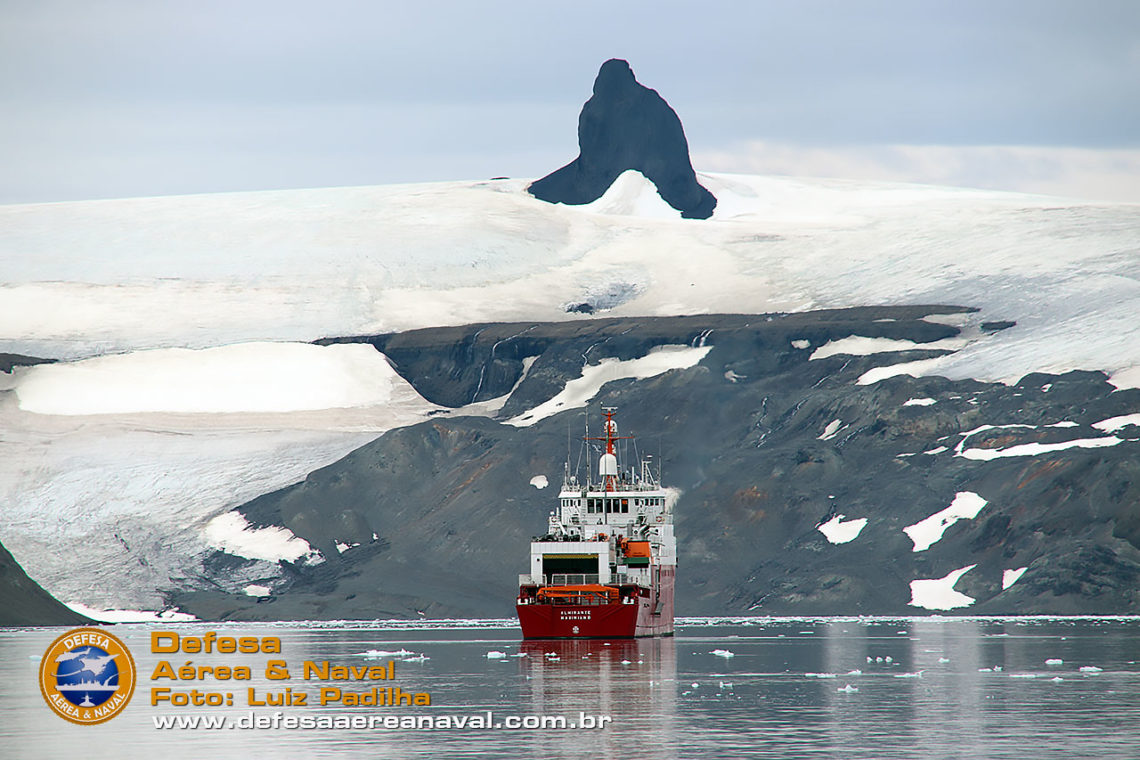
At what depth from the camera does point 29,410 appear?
6732 inches

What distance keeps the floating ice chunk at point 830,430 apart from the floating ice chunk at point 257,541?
43.3m

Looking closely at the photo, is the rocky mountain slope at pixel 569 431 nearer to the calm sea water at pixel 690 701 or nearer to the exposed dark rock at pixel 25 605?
the exposed dark rock at pixel 25 605

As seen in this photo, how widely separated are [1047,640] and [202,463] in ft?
306

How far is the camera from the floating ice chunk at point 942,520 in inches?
5138

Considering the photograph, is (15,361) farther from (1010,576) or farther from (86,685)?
(86,685)

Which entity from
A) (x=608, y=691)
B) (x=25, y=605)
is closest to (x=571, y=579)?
(x=608, y=691)

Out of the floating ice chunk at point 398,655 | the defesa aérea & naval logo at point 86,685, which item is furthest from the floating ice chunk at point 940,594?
the defesa aérea & naval logo at point 86,685

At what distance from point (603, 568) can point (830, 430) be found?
2882 inches

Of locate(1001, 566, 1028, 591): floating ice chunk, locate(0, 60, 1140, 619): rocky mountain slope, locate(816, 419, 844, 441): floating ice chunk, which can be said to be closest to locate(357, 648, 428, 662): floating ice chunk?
locate(0, 60, 1140, 619): rocky mountain slope

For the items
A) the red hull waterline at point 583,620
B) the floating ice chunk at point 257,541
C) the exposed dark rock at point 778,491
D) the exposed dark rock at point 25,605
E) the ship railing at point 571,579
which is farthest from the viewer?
the floating ice chunk at point 257,541

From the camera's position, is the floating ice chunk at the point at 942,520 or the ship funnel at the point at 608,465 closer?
the ship funnel at the point at 608,465

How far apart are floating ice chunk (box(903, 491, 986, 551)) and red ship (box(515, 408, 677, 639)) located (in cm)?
3945

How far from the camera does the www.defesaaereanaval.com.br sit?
45250 millimetres

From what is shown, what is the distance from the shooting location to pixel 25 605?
386 ft
